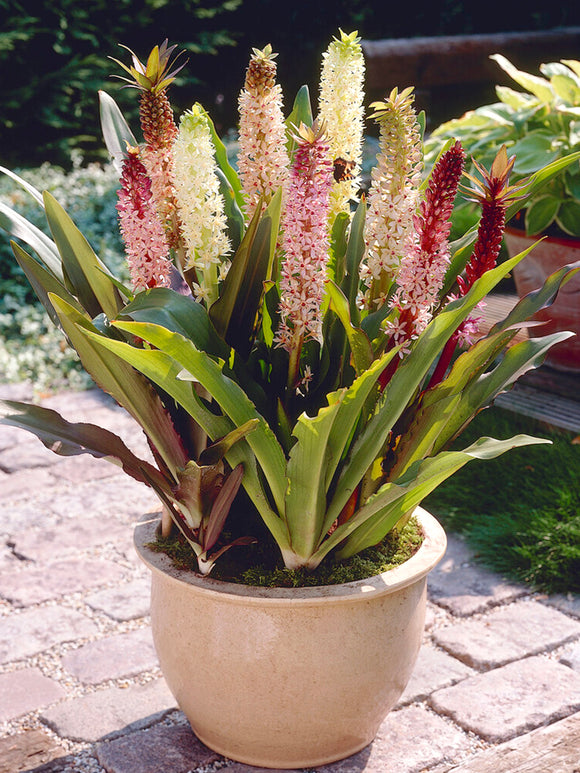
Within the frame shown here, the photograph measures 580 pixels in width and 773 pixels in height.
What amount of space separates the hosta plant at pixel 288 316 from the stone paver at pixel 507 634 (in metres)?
0.61

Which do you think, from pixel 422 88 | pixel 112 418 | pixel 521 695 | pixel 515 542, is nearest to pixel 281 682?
pixel 521 695

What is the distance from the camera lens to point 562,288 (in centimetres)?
307

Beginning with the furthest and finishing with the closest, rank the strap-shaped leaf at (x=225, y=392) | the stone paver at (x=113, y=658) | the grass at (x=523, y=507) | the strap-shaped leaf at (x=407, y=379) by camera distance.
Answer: the grass at (x=523, y=507) < the stone paver at (x=113, y=658) < the strap-shaped leaf at (x=407, y=379) < the strap-shaped leaf at (x=225, y=392)

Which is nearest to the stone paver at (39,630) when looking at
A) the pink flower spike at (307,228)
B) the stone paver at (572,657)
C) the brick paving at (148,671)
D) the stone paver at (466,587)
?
the brick paving at (148,671)

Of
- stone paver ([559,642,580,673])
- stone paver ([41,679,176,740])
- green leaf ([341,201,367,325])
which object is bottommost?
stone paver ([41,679,176,740])

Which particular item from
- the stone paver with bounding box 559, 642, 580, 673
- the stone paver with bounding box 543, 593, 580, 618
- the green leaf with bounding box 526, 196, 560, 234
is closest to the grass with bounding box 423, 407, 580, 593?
the stone paver with bounding box 543, 593, 580, 618

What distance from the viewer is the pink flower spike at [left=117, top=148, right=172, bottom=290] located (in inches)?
50.9

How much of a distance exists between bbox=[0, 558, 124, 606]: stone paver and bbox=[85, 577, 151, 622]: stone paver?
0.05m

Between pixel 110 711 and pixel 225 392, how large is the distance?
0.92 m

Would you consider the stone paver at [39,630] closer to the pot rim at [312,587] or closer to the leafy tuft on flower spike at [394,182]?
the pot rim at [312,587]

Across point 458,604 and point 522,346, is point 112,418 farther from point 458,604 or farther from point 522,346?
point 522,346

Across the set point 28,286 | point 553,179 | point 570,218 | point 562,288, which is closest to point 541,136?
point 553,179

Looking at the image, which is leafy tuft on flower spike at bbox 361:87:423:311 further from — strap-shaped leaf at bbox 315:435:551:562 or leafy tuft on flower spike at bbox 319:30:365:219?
strap-shaped leaf at bbox 315:435:551:562

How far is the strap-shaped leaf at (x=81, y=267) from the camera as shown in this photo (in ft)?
4.86
